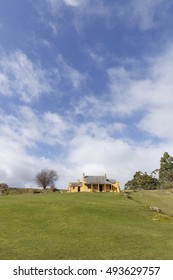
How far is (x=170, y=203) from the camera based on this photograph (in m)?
71.3

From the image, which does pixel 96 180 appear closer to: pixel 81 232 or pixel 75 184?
pixel 75 184

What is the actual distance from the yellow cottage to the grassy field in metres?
45.5

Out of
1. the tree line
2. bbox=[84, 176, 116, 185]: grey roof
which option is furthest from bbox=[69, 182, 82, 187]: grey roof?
the tree line

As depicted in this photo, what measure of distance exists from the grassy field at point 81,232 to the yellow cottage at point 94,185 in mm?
45543

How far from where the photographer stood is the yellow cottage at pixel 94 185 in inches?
3907

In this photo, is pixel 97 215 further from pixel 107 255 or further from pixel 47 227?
pixel 107 255

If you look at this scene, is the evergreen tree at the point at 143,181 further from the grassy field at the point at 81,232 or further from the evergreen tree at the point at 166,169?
the grassy field at the point at 81,232

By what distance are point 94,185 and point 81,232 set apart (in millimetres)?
68677

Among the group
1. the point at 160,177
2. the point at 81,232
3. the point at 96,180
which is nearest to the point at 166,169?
the point at 160,177

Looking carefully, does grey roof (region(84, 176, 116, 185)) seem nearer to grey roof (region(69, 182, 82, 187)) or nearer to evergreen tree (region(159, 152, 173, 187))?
grey roof (region(69, 182, 82, 187))

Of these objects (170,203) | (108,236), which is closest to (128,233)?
(108,236)

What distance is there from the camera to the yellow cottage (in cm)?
9925

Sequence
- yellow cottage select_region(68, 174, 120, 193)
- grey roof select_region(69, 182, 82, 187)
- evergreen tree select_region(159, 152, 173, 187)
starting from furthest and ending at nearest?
evergreen tree select_region(159, 152, 173, 187)
grey roof select_region(69, 182, 82, 187)
yellow cottage select_region(68, 174, 120, 193)

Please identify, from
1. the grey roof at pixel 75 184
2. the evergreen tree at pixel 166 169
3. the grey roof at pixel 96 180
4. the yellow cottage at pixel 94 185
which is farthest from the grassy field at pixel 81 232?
the evergreen tree at pixel 166 169
